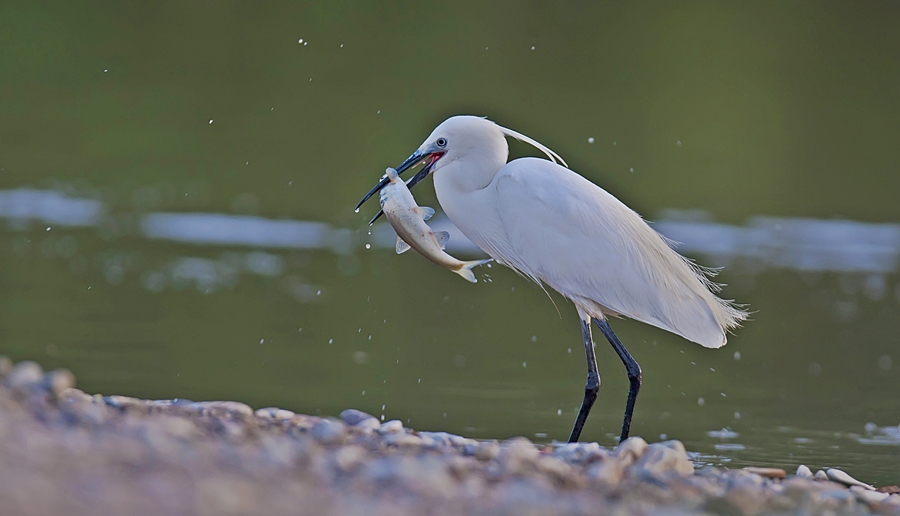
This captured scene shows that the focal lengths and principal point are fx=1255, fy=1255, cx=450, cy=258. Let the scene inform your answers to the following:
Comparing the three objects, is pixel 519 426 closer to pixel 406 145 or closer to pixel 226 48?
pixel 406 145

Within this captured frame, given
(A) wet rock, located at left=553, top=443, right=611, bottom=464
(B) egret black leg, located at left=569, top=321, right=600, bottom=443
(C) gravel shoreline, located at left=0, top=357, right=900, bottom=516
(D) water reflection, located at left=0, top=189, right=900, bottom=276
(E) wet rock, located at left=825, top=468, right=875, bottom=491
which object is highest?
(D) water reflection, located at left=0, top=189, right=900, bottom=276

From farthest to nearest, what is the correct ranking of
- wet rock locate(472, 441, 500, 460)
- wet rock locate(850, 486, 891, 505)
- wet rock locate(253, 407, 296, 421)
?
1. wet rock locate(253, 407, 296, 421)
2. wet rock locate(850, 486, 891, 505)
3. wet rock locate(472, 441, 500, 460)

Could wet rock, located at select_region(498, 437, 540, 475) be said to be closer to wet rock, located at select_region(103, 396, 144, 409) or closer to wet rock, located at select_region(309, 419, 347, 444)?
wet rock, located at select_region(309, 419, 347, 444)

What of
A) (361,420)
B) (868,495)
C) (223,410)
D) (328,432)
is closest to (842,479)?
(868,495)

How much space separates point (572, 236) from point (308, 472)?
223cm

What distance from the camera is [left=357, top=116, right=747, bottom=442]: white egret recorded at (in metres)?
4.96

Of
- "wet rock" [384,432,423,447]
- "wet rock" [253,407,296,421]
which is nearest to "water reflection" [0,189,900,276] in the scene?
"wet rock" [253,407,296,421]

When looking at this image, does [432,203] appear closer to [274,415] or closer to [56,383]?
[274,415]

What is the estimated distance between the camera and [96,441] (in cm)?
288

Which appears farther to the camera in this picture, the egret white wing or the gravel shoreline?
the egret white wing

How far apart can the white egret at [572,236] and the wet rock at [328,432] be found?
50.3 inches

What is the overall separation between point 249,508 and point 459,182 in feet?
9.21

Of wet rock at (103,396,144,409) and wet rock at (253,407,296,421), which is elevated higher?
wet rock at (253,407,296,421)

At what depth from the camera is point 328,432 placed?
374 cm
